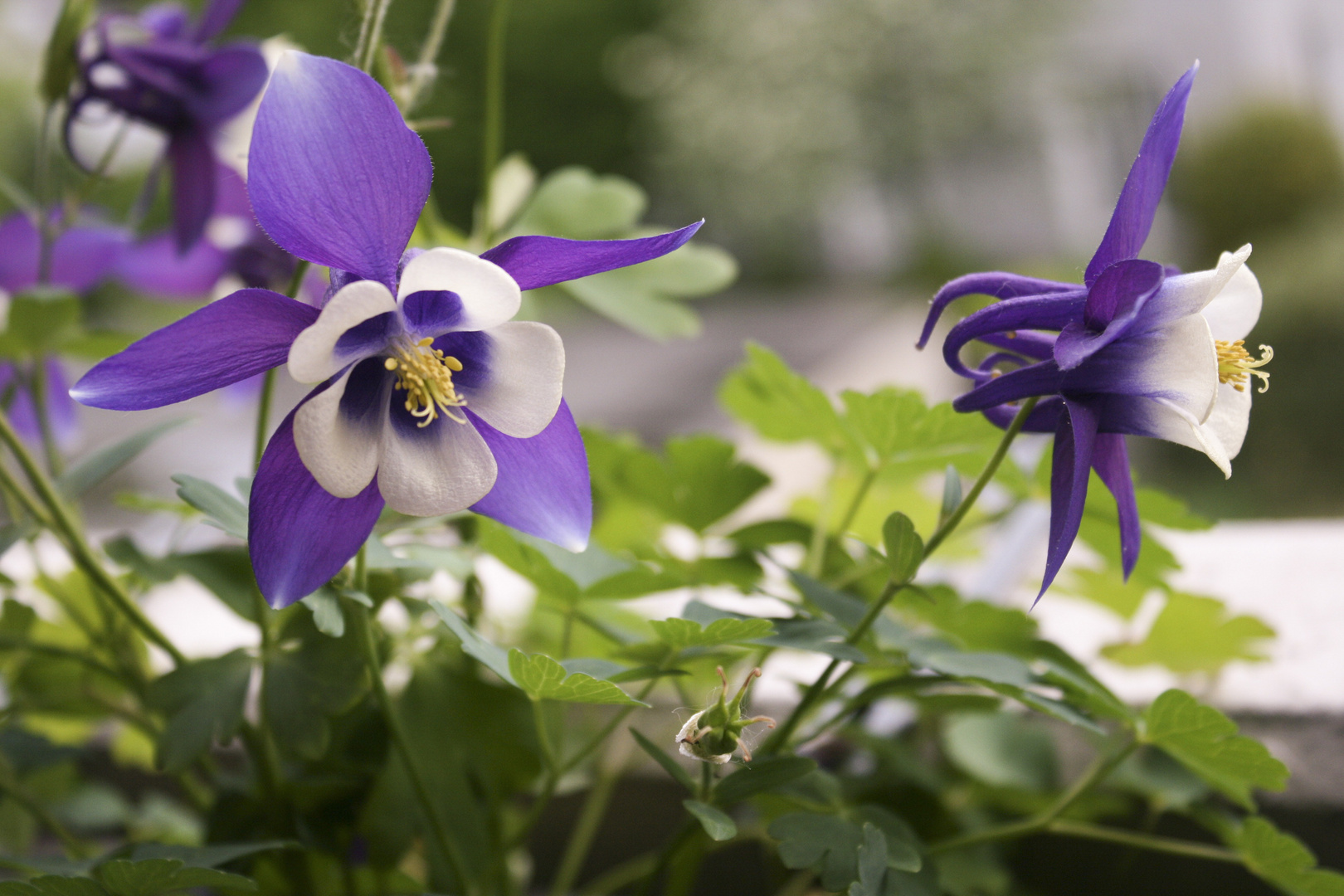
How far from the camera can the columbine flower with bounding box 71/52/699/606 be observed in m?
0.28

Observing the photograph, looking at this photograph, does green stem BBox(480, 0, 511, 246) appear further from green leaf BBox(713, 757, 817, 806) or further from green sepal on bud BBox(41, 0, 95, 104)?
green leaf BBox(713, 757, 817, 806)

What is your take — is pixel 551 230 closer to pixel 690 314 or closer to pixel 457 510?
pixel 690 314

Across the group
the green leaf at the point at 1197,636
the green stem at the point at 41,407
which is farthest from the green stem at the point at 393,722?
the green leaf at the point at 1197,636

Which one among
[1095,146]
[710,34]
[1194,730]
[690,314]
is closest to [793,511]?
[690,314]

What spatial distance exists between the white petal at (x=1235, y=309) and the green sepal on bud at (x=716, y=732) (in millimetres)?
200

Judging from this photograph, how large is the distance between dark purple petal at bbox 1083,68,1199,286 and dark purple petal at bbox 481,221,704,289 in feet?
0.41

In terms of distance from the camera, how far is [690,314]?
57 centimetres

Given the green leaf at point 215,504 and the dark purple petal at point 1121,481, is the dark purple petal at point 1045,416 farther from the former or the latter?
the green leaf at point 215,504

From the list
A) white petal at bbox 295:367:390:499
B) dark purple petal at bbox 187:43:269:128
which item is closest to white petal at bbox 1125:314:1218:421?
white petal at bbox 295:367:390:499

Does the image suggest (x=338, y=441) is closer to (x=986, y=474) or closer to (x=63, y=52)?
(x=986, y=474)

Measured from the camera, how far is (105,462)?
439 millimetres

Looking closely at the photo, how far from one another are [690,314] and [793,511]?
0.15 m

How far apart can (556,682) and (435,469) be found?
73 millimetres

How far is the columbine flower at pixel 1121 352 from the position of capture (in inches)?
11.4
